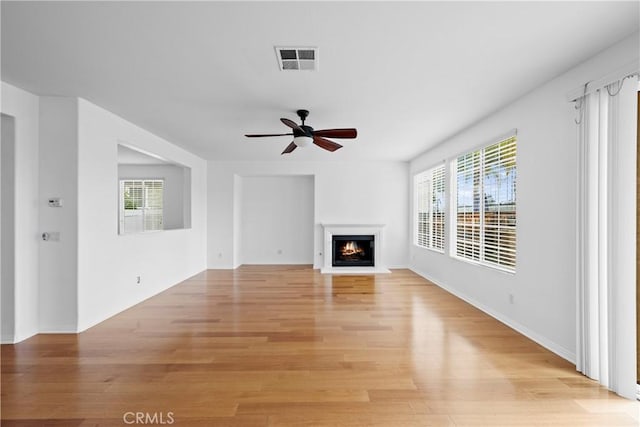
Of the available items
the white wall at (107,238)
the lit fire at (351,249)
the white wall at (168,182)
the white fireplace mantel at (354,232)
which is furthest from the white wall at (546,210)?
the white wall at (168,182)

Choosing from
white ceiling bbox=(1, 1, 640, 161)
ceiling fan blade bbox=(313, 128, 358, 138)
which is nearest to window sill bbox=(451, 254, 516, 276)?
white ceiling bbox=(1, 1, 640, 161)

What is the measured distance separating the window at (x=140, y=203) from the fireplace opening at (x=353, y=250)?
13.4 ft

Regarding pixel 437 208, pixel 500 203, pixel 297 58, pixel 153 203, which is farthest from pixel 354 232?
pixel 297 58

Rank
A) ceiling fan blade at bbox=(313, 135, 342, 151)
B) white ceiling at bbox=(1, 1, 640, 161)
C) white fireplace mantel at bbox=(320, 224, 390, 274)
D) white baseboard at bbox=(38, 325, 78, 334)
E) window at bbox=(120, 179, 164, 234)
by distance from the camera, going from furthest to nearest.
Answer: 1. window at bbox=(120, 179, 164, 234)
2. white fireplace mantel at bbox=(320, 224, 390, 274)
3. ceiling fan blade at bbox=(313, 135, 342, 151)
4. white baseboard at bbox=(38, 325, 78, 334)
5. white ceiling at bbox=(1, 1, 640, 161)

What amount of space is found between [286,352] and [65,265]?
101 inches

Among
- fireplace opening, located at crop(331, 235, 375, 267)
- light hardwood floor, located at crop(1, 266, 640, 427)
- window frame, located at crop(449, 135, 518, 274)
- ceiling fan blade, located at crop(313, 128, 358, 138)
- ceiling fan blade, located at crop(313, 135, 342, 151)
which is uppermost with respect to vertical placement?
ceiling fan blade, located at crop(313, 128, 358, 138)

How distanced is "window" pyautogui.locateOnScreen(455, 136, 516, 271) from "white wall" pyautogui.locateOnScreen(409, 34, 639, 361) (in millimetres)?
214

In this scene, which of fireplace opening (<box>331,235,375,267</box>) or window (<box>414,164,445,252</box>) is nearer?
window (<box>414,164,445,252</box>)

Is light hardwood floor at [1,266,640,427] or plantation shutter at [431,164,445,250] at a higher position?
Result: plantation shutter at [431,164,445,250]

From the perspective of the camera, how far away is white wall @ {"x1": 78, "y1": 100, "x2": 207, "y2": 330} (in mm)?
3551

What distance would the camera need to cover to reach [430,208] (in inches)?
252

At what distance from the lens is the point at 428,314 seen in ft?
13.2

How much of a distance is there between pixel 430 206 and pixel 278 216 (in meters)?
3.59

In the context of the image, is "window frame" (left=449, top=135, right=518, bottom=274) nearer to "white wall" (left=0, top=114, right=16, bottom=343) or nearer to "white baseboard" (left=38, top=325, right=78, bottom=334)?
"white baseboard" (left=38, top=325, right=78, bottom=334)
